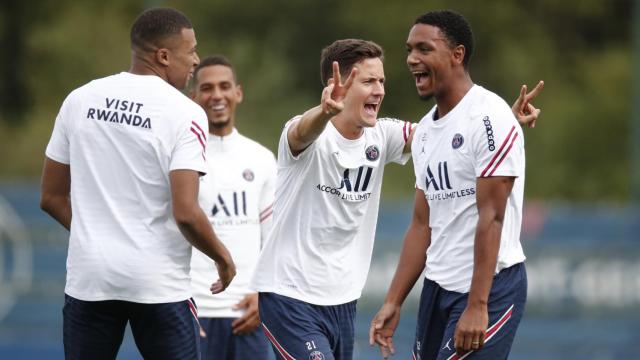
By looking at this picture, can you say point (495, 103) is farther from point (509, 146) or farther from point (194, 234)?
point (194, 234)

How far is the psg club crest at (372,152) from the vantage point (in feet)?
20.6

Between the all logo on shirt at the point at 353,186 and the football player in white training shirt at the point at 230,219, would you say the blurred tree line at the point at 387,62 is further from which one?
the all logo on shirt at the point at 353,186

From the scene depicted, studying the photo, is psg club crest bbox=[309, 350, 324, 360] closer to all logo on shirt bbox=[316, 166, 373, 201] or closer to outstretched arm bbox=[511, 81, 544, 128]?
all logo on shirt bbox=[316, 166, 373, 201]

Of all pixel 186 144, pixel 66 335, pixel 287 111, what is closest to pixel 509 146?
pixel 186 144

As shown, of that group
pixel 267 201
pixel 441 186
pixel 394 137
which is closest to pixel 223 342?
pixel 267 201

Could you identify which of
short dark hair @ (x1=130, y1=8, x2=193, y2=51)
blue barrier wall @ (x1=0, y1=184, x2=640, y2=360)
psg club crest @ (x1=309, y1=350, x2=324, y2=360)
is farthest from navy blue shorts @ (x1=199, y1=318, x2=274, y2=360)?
blue barrier wall @ (x1=0, y1=184, x2=640, y2=360)

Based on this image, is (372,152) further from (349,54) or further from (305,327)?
(305,327)

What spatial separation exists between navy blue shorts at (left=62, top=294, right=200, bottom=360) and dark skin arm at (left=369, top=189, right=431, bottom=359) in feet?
3.32

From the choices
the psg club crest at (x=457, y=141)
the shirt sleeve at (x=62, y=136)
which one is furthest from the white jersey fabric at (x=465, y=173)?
the shirt sleeve at (x=62, y=136)

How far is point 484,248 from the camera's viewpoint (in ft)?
17.7

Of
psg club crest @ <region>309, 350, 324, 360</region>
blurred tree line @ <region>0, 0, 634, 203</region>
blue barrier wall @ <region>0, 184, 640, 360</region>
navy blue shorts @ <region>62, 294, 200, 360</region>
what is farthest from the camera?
blurred tree line @ <region>0, 0, 634, 203</region>

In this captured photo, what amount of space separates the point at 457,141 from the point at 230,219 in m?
2.27

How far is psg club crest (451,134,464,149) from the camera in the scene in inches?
221

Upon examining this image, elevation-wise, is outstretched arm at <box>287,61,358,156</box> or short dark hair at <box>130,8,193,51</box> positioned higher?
short dark hair at <box>130,8,193,51</box>
